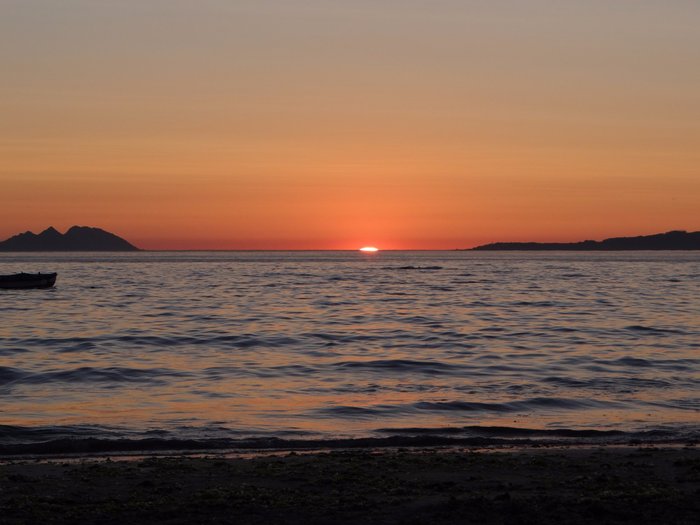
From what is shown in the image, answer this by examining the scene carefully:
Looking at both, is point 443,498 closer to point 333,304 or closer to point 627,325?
point 627,325

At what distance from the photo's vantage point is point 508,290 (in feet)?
299

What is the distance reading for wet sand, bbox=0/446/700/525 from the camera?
35.3 feet

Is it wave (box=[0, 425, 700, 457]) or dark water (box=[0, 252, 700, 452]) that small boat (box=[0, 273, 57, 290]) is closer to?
dark water (box=[0, 252, 700, 452])

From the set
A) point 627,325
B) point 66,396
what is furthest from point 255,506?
point 627,325

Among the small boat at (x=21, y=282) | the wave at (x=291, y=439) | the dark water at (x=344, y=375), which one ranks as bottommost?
the dark water at (x=344, y=375)

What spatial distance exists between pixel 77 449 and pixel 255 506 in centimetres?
656

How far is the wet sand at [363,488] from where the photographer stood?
35.3 ft

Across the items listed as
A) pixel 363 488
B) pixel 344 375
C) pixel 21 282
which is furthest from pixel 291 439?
pixel 21 282

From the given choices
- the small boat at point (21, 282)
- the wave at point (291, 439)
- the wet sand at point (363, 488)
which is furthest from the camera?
the small boat at point (21, 282)

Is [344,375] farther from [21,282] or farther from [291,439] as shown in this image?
[21,282]

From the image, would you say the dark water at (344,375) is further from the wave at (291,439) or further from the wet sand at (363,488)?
the wet sand at (363,488)

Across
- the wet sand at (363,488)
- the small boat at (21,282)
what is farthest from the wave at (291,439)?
the small boat at (21,282)

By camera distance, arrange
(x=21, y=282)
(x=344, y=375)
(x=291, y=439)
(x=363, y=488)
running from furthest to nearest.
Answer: (x=21, y=282) → (x=344, y=375) → (x=291, y=439) → (x=363, y=488)

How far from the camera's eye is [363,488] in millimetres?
12242
